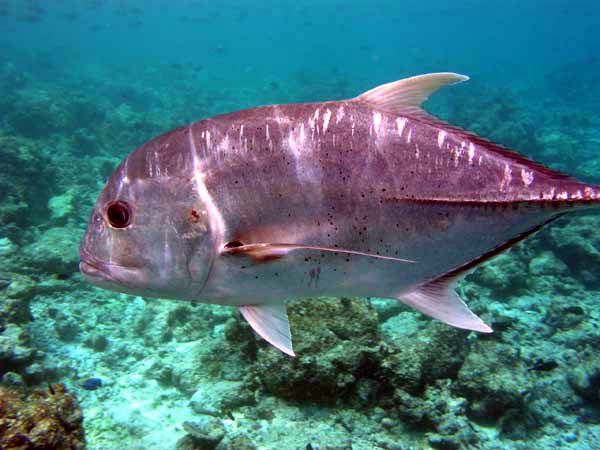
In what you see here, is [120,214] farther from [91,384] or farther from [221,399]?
[91,384]

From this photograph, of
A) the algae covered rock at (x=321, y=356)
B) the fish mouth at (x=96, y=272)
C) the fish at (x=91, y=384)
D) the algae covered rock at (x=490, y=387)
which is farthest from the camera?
the fish at (x=91, y=384)

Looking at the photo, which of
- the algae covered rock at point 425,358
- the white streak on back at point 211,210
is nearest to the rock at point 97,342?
the algae covered rock at point 425,358

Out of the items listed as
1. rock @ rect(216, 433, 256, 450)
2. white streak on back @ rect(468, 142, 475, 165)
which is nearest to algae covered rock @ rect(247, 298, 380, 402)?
rock @ rect(216, 433, 256, 450)

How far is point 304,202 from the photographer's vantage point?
1486mm

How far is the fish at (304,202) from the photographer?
1.48 m

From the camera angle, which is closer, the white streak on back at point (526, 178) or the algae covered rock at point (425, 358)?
the white streak on back at point (526, 178)

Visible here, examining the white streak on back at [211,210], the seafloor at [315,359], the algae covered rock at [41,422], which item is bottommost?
the seafloor at [315,359]

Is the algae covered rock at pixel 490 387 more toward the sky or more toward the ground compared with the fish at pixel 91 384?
more toward the ground

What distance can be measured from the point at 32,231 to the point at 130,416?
21.8 feet

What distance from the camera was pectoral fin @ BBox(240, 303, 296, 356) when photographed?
1.70m

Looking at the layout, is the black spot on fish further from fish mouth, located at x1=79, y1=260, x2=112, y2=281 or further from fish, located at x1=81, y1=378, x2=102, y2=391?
fish, located at x1=81, y1=378, x2=102, y2=391

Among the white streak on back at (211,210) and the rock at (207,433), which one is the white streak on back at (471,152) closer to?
the white streak on back at (211,210)

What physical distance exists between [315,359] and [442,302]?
2401 mm

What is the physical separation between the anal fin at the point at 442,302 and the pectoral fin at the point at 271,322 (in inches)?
21.8
